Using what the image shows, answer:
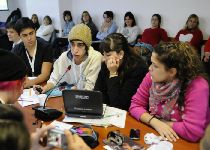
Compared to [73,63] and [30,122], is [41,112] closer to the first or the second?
[30,122]

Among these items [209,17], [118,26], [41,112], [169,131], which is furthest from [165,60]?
[118,26]

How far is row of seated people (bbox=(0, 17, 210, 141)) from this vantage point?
1545mm

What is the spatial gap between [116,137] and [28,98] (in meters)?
0.93

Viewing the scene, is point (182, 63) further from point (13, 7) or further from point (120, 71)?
point (13, 7)

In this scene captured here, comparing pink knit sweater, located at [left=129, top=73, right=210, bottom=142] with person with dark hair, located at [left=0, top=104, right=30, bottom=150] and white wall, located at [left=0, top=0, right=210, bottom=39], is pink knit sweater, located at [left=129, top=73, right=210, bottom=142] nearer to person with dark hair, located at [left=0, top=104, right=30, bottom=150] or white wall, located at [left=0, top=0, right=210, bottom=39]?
person with dark hair, located at [left=0, top=104, right=30, bottom=150]

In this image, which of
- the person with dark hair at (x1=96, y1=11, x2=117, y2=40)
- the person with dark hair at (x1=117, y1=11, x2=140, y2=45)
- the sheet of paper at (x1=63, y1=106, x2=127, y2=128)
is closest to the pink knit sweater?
the sheet of paper at (x1=63, y1=106, x2=127, y2=128)

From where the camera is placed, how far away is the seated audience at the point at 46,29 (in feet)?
22.1

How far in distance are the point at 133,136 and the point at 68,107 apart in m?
0.48

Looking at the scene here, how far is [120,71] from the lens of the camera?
6.90 ft

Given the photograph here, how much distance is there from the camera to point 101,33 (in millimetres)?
6156

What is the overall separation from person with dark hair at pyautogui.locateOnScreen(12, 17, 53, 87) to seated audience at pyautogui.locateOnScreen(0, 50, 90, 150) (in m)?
1.23

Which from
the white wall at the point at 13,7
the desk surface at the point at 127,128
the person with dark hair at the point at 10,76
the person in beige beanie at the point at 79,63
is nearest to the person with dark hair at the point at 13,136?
the desk surface at the point at 127,128

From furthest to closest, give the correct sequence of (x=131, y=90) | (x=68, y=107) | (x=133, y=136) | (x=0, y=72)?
(x=131, y=90)
(x=68, y=107)
(x=133, y=136)
(x=0, y=72)

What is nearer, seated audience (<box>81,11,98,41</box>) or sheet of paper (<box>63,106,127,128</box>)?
sheet of paper (<box>63,106,127,128</box>)
